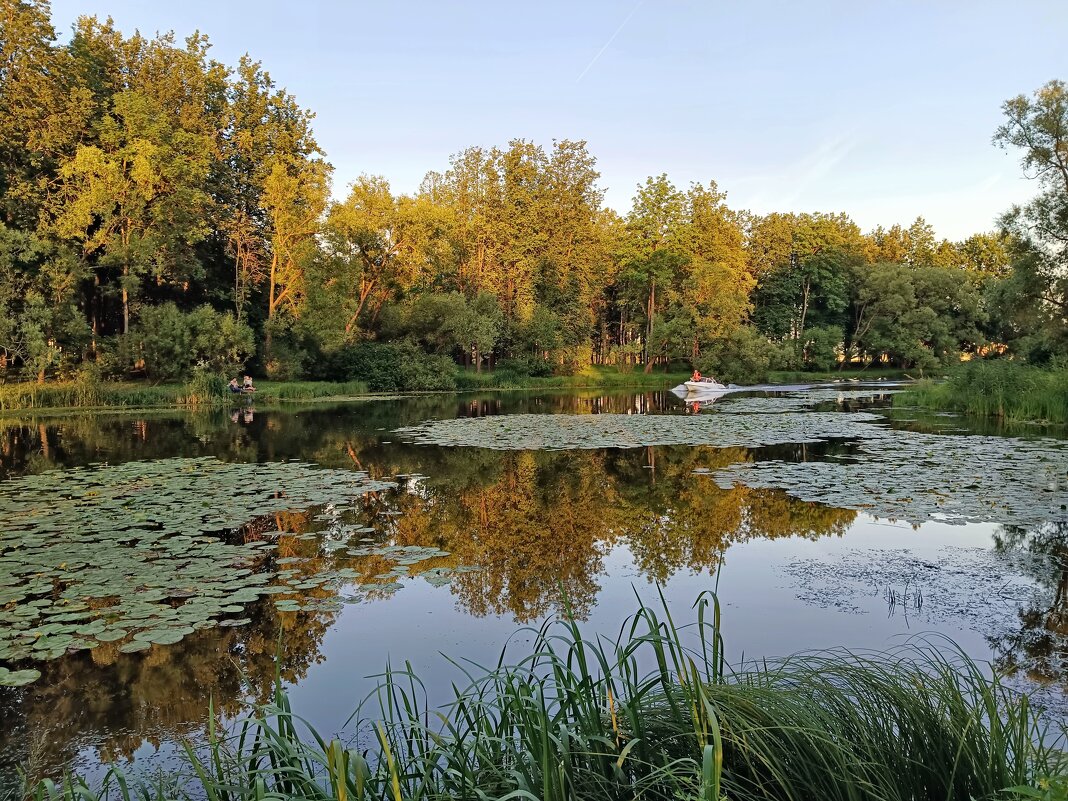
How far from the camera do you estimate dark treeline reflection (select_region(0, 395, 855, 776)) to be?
397 centimetres

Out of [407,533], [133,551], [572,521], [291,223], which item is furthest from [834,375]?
[133,551]

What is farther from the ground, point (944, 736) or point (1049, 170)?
point (1049, 170)

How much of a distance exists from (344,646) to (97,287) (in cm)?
3121

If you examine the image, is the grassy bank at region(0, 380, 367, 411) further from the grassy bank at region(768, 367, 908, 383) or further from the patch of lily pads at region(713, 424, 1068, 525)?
the grassy bank at region(768, 367, 908, 383)

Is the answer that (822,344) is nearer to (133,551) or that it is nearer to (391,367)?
(391,367)

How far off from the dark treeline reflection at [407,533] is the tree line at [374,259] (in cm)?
1190

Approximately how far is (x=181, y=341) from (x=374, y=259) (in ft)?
37.2

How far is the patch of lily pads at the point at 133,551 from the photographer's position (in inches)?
198

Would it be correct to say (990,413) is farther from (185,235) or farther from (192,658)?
(185,235)

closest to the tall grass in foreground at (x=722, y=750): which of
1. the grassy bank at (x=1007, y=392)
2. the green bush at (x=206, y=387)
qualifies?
the grassy bank at (x=1007, y=392)

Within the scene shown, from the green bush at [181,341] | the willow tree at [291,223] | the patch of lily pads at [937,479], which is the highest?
the willow tree at [291,223]

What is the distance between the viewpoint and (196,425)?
66.4 feet

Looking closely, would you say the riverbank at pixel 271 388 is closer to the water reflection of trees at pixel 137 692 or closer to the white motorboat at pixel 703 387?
the white motorboat at pixel 703 387

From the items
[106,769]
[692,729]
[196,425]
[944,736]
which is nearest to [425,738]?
[692,729]
